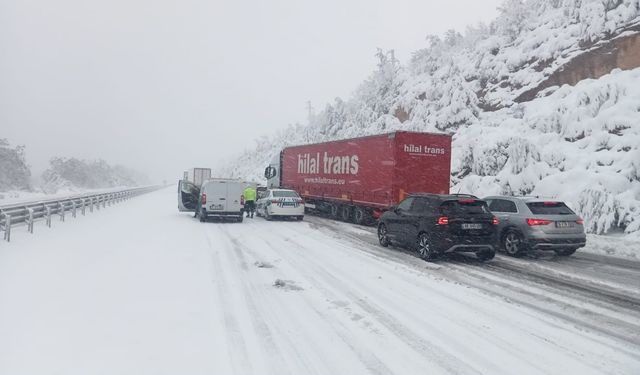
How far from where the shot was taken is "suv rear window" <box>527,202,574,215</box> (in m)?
11.1

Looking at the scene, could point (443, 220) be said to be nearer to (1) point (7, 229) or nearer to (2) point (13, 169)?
(1) point (7, 229)

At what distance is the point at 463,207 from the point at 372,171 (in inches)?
295

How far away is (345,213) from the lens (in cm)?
2064

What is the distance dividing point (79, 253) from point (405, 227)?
8.05 meters

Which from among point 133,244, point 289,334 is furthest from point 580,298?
point 133,244

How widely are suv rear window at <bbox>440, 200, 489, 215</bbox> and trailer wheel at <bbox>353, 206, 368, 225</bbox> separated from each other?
8736 mm

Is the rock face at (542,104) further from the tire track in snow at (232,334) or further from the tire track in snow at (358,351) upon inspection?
the tire track in snow at (232,334)

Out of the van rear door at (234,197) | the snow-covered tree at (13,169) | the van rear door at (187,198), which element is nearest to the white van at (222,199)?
the van rear door at (234,197)

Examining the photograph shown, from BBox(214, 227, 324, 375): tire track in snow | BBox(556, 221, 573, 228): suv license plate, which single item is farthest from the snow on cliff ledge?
BBox(214, 227, 324, 375): tire track in snow

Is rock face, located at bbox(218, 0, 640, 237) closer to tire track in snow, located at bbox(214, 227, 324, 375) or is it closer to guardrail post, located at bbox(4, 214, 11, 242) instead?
tire track in snow, located at bbox(214, 227, 324, 375)

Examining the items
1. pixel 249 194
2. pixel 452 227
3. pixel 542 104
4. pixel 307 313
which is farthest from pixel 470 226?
pixel 542 104

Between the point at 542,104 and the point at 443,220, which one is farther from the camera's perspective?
the point at 542,104

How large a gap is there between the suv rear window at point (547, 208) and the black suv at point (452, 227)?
1.54 meters

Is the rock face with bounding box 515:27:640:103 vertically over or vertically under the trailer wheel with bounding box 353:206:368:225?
over
